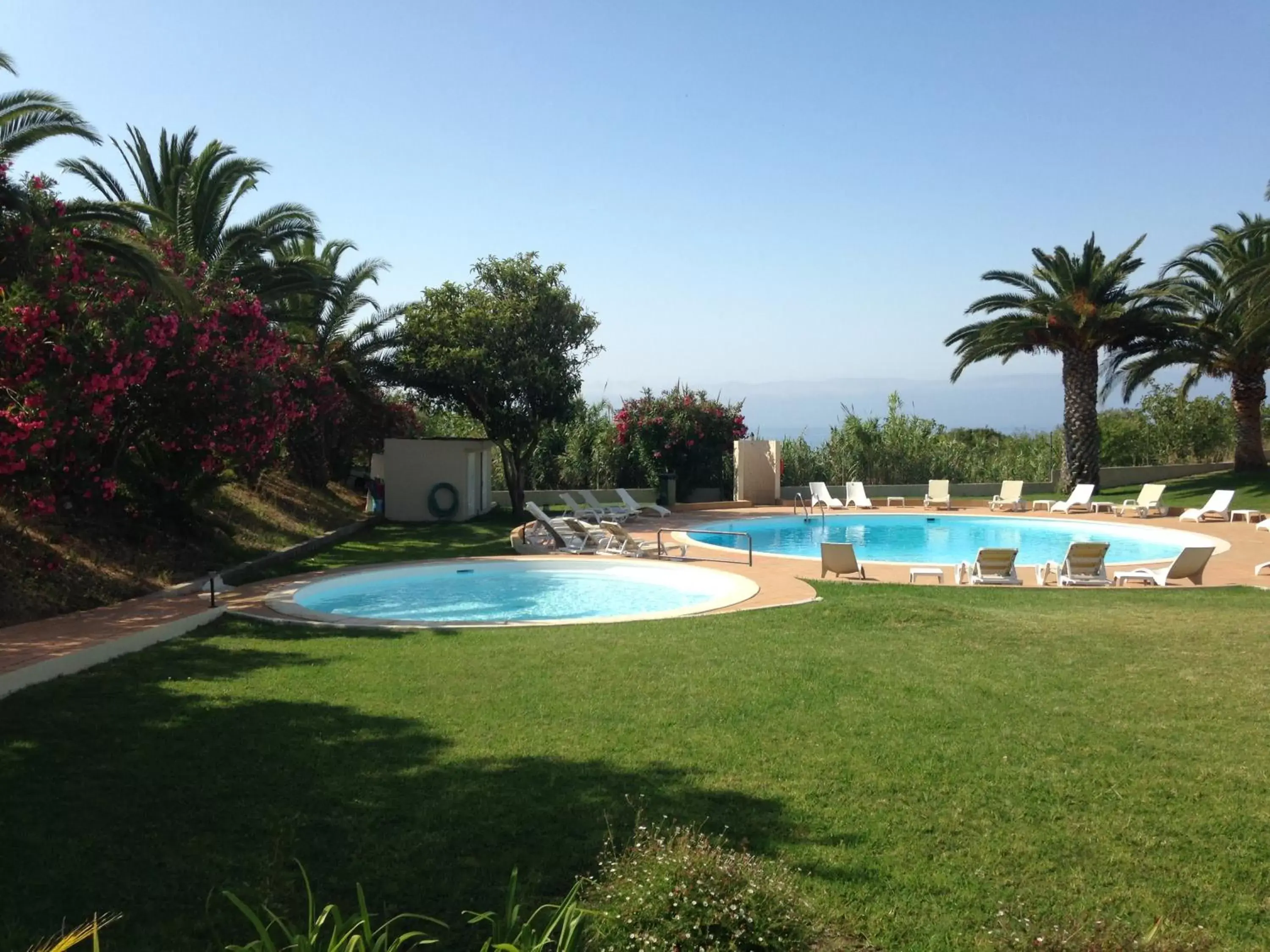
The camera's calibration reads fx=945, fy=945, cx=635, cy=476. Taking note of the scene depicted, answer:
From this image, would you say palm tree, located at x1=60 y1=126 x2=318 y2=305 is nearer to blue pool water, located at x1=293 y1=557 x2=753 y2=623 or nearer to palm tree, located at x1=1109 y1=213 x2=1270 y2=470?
blue pool water, located at x1=293 y1=557 x2=753 y2=623

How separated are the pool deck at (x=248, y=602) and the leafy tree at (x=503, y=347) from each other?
4.22m

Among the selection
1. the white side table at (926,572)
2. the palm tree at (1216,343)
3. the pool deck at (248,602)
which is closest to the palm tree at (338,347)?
the pool deck at (248,602)

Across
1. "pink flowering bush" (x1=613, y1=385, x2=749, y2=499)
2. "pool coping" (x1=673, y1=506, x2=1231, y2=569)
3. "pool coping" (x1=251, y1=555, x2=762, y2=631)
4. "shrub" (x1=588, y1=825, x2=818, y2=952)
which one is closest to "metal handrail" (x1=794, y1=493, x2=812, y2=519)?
"pool coping" (x1=673, y1=506, x2=1231, y2=569)

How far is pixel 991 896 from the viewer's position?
13.0 feet

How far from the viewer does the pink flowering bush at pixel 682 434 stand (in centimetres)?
2767

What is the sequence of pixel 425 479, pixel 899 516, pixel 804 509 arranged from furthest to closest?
pixel 804 509, pixel 899 516, pixel 425 479

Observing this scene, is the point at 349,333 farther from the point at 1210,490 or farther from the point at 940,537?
the point at 1210,490

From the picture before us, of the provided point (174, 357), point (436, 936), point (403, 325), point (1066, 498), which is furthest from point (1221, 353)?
point (436, 936)

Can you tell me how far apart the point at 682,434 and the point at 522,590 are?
1312cm

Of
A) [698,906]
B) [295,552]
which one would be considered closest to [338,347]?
[295,552]

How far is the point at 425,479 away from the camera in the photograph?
23359 mm

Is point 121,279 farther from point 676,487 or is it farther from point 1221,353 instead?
point 1221,353

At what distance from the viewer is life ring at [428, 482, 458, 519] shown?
2331 cm

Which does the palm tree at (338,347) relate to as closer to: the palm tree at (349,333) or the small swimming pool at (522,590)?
the palm tree at (349,333)
